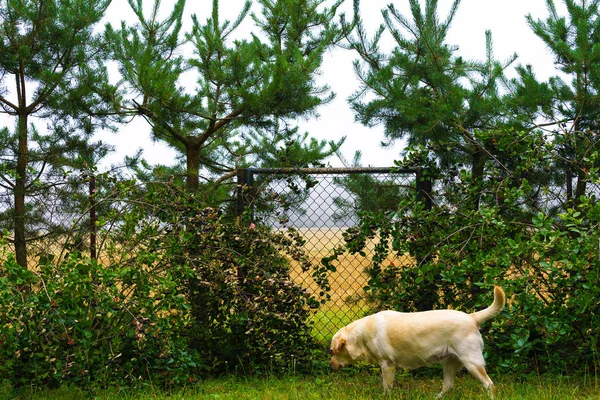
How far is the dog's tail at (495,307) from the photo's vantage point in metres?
4.31

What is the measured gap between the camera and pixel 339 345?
15.3ft

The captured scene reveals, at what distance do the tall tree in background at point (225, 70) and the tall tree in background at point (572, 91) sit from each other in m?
2.47

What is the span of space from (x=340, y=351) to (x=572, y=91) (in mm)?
3985

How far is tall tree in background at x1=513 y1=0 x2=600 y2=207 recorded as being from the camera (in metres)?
6.70

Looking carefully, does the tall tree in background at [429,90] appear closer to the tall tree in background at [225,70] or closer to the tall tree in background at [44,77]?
the tall tree in background at [225,70]

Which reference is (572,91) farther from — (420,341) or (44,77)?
(44,77)

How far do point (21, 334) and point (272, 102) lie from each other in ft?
13.3

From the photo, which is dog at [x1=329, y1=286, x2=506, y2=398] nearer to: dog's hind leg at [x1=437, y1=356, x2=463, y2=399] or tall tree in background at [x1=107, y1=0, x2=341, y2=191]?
dog's hind leg at [x1=437, y1=356, x2=463, y2=399]

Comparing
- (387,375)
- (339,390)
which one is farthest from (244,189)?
(387,375)

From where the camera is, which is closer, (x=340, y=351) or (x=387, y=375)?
(x=387, y=375)

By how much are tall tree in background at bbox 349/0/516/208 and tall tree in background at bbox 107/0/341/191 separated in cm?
74

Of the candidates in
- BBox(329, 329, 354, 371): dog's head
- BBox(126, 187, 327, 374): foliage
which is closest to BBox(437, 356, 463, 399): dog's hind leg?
BBox(329, 329, 354, 371): dog's head

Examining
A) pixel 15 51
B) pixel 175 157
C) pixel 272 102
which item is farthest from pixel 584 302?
pixel 15 51

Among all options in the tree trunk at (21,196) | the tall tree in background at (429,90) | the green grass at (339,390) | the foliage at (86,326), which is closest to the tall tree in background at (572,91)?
the tall tree in background at (429,90)
